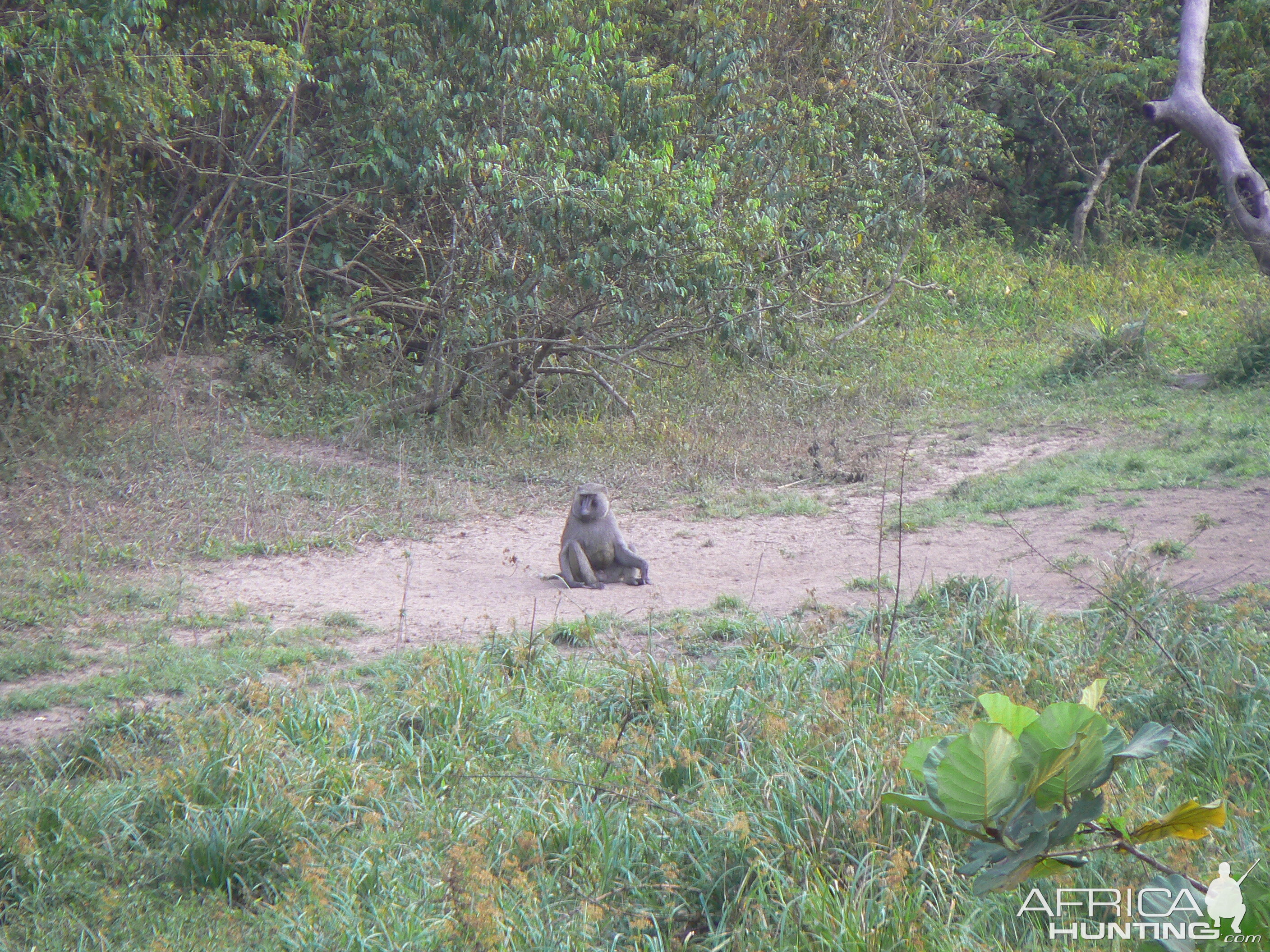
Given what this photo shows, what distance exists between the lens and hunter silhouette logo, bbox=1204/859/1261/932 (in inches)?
64.1

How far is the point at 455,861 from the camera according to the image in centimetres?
324

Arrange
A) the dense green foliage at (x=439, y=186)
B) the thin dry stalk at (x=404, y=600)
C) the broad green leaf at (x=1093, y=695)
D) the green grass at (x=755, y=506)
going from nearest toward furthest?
the broad green leaf at (x=1093, y=695)
the thin dry stalk at (x=404, y=600)
the green grass at (x=755, y=506)
the dense green foliage at (x=439, y=186)

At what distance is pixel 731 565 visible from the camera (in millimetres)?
7012

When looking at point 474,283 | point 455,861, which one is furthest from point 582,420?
point 455,861

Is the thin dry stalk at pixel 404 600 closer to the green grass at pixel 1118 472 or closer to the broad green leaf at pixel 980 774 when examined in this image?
the green grass at pixel 1118 472

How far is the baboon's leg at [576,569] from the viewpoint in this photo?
667 cm

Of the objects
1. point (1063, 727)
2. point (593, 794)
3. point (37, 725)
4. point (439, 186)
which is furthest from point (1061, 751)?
point (439, 186)

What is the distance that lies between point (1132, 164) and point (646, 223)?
507 inches

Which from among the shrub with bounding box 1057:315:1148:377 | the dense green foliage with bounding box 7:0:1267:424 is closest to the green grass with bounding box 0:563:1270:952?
the dense green foliage with bounding box 7:0:1267:424

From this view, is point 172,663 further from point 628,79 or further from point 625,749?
point 628,79

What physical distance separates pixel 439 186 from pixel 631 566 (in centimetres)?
535

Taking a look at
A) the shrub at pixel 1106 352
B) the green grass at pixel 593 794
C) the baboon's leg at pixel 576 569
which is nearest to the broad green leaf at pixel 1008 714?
the green grass at pixel 593 794

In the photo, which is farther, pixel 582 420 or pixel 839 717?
pixel 582 420

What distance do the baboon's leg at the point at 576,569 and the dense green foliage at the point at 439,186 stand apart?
3729 millimetres
